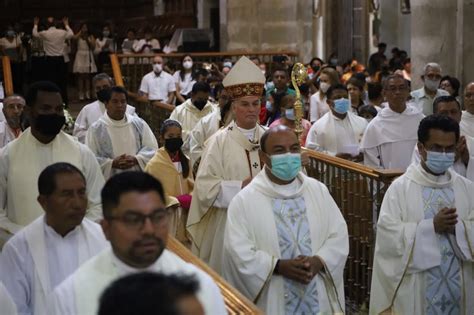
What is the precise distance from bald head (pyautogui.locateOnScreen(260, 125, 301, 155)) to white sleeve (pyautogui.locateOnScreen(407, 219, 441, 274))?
1.06m

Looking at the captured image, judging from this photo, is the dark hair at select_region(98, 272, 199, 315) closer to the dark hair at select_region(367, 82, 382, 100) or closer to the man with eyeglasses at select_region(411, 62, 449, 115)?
the man with eyeglasses at select_region(411, 62, 449, 115)

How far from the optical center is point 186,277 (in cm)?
285

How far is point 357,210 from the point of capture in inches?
338

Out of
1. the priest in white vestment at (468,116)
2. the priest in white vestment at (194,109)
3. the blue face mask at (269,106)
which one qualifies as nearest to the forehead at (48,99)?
the priest in white vestment at (468,116)

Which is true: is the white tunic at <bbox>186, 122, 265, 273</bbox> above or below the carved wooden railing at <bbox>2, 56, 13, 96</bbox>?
below

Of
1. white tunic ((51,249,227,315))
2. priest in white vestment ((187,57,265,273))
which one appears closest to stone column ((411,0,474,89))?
priest in white vestment ((187,57,265,273))

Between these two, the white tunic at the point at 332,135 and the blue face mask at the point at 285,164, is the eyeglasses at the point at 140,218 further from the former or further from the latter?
the white tunic at the point at 332,135

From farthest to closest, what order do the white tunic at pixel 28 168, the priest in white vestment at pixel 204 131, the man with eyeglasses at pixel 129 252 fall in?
the priest in white vestment at pixel 204 131, the white tunic at pixel 28 168, the man with eyeglasses at pixel 129 252

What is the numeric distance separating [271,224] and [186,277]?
345 centimetres

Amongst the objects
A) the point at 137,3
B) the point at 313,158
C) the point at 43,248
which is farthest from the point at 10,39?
the point at 43,248

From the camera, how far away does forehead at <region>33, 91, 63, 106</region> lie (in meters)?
6.73

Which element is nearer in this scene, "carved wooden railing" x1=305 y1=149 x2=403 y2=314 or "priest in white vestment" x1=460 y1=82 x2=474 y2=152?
"carved wooden railing" x1=305 y1=149 x2=403 y2=314

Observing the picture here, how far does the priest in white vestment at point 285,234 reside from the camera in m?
6.19

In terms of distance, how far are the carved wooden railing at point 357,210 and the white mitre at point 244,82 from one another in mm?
777
